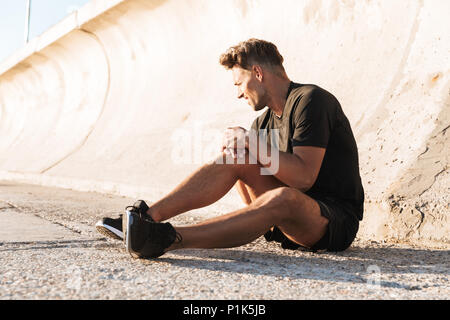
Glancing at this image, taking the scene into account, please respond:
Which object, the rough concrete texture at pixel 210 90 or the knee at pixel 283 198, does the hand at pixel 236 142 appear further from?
the rough concrete texture at pixel 210 90

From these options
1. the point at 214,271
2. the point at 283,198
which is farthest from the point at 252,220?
the point at 214,271

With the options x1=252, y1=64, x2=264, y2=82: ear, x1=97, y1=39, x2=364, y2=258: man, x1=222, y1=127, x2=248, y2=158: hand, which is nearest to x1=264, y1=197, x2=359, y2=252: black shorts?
x1=97, y1=39, x2=364, y2=258: man

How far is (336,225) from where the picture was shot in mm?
2141

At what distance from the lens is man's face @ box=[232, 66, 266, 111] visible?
2451 millimetres

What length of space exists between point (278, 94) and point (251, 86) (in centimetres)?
14

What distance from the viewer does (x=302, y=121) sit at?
7.14 feet

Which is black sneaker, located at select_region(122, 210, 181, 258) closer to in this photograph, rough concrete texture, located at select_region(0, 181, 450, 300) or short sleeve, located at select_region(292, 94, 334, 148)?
rough concrete texture, located at select_region(0, 181, 450, 300)

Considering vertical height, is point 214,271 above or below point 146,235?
below

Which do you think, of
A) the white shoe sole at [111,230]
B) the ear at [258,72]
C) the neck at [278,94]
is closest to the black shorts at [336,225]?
the neck at [278,94]

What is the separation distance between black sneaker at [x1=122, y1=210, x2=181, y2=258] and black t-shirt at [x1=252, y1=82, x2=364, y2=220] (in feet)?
2.26

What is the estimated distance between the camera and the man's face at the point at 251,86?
8.04 feet

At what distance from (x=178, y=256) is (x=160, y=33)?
206 inches

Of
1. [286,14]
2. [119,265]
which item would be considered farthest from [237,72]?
[286,14]

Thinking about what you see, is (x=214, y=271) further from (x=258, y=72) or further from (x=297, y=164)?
(x=258, y=72)
